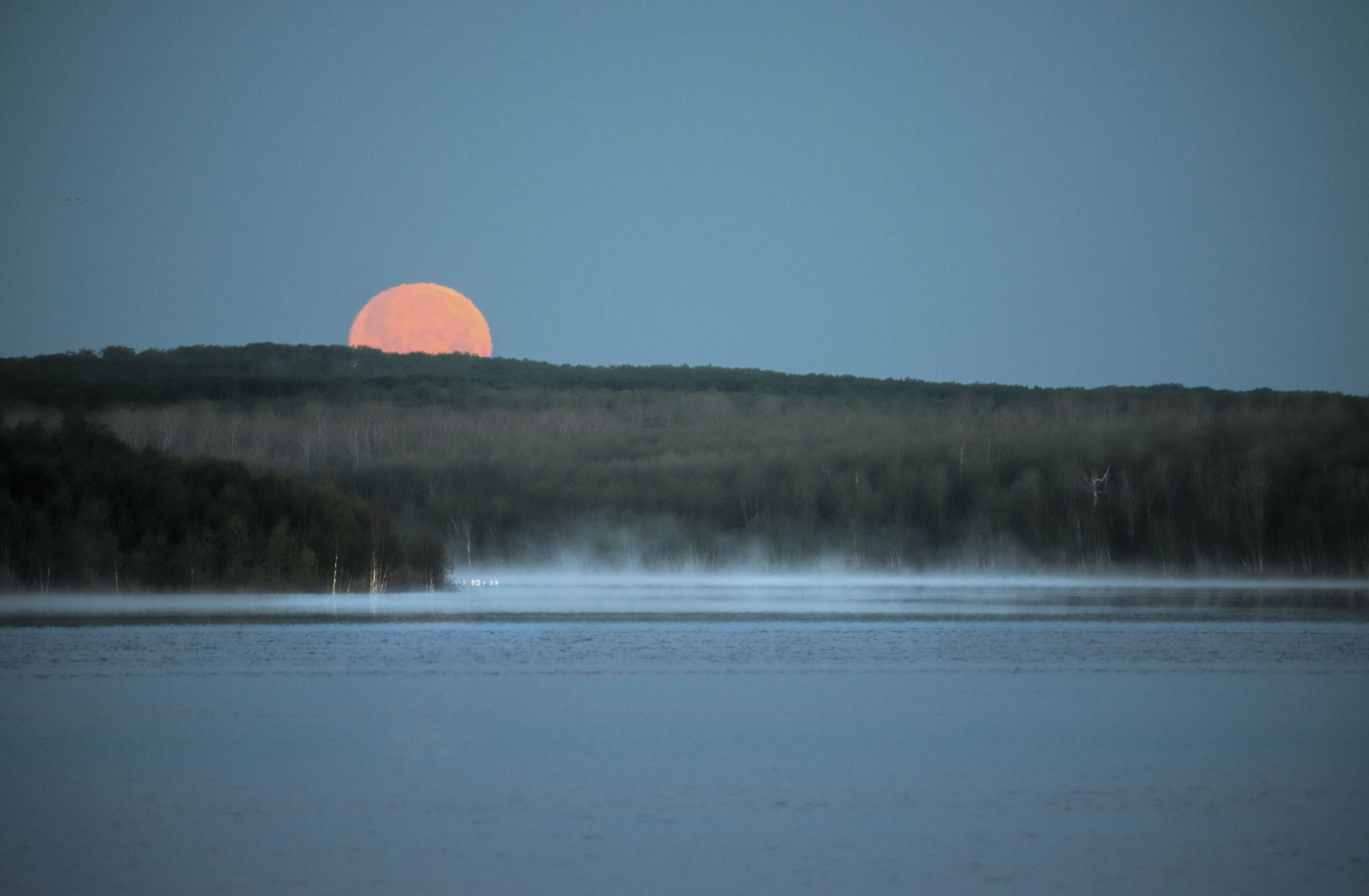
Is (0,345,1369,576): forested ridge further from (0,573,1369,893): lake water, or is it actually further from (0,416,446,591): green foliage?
(0,573,1369,893): lake water

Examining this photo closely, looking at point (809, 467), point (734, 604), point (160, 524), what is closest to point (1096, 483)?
point (809, 467)

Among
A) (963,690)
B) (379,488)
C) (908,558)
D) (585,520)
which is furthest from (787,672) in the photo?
(379,488)

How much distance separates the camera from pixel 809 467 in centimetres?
7931

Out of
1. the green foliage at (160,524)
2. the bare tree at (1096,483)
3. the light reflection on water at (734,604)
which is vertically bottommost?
the light reflection on water at (734,604)

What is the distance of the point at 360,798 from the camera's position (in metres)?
9.28

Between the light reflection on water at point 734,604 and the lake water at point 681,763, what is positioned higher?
the light reflection on water at point 734,604

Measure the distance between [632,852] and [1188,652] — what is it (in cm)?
1377

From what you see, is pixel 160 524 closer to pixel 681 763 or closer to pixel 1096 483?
pixel 681 763

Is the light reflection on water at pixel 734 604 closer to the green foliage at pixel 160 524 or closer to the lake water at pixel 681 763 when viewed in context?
the green foliage at pixel 160 524

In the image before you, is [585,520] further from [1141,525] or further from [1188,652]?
[1188,652]

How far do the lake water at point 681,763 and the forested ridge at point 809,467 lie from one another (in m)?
39.2

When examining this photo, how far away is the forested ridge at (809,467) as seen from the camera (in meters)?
67.6

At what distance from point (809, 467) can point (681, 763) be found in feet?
227

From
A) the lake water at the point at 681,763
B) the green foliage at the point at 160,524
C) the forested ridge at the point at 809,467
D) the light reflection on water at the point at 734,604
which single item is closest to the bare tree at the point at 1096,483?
the forested ridge at the point at 809,467
